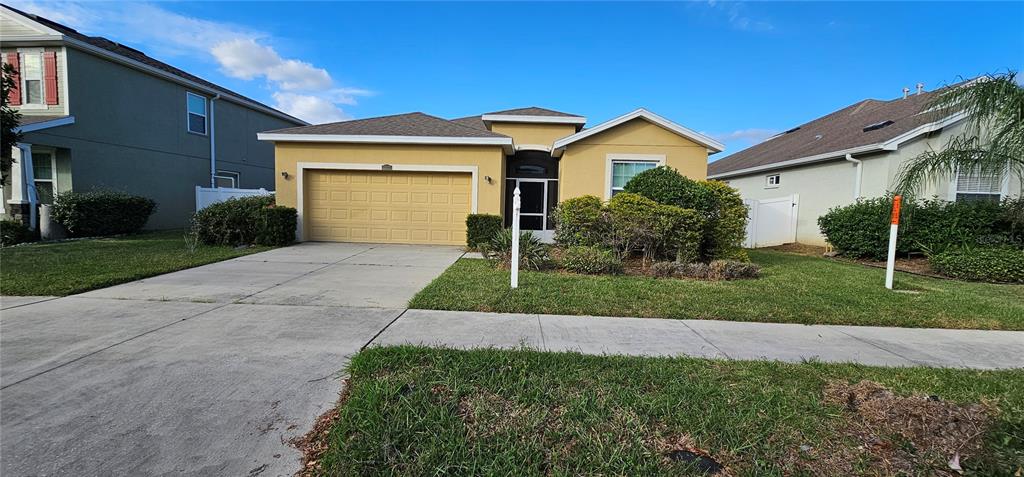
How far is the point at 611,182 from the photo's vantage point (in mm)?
13555

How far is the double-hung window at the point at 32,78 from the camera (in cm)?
1377

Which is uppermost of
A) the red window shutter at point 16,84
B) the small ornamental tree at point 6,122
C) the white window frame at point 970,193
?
the red window shutter at point 16,84

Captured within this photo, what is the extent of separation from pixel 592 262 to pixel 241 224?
910 cm

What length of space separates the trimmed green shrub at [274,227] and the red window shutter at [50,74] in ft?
26.3

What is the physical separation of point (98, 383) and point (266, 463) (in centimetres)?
200

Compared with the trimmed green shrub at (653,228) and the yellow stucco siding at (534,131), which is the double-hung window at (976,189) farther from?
the yellow stucco siding at (534,131)

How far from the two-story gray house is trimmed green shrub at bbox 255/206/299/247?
6579 millimetres

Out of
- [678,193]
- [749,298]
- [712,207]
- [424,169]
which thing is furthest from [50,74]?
[749,298]

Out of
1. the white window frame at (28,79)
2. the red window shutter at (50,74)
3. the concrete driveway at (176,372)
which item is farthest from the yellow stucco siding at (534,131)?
the white window frame at (28,79)

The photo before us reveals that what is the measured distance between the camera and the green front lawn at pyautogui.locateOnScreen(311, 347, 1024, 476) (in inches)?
99.8

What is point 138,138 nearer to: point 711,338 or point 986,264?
point 711,338

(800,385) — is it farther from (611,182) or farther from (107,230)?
(107,230)

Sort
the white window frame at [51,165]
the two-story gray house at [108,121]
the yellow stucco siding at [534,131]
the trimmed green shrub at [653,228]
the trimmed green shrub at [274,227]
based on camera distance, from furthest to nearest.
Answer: the yellow stucco siding at [534,131] < the white window frame at [51,165] < the two-story gray house at [108,121] < the trimmed green shrub at [274,227] < the trimmed green shrub at [653,228]

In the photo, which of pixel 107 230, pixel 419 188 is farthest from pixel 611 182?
pixel 107 230
